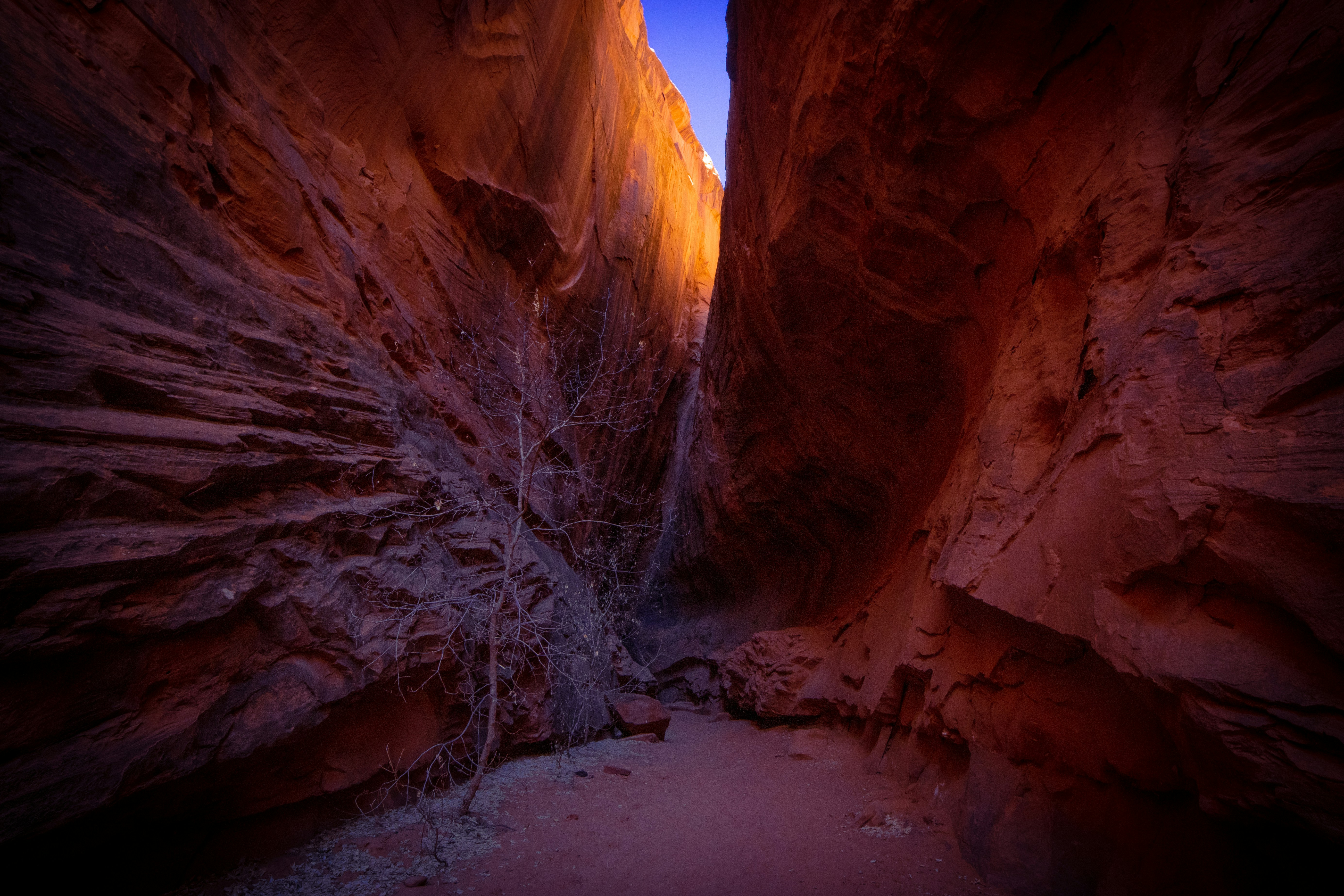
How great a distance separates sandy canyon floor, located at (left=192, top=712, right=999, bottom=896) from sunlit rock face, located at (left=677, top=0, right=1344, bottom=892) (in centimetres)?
67

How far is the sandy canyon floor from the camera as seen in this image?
147 inches

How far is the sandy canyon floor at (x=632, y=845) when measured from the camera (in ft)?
12.2

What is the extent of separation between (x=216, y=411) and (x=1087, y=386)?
6.71 m

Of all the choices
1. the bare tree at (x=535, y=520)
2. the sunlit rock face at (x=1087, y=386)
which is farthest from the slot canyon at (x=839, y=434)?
the bare tree at (x=535, y=520)

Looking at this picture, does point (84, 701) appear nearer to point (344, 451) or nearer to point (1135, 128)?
point (344, 451)

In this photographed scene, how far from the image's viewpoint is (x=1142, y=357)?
11.2ft

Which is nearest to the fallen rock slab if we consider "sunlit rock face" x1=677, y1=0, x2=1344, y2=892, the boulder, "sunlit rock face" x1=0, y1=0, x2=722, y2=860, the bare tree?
"sunlit rock face" x1=677, y1=0, x2=1344, y2=892

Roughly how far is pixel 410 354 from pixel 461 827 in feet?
20.3

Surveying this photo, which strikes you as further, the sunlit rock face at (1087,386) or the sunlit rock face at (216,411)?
the sunlit rock face at (216,411)

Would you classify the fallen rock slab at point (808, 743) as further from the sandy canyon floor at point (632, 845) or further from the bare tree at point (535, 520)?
the bare tree at point (535, 520)

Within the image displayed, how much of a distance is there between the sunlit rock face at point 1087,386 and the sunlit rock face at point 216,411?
512 centimetres

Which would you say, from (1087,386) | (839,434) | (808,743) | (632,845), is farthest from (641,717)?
(1087,386)

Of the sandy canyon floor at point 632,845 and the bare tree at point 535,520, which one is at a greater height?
the bare tree at point 535,520

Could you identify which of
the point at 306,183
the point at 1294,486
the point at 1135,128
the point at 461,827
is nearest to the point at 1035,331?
the point at 1135,128
